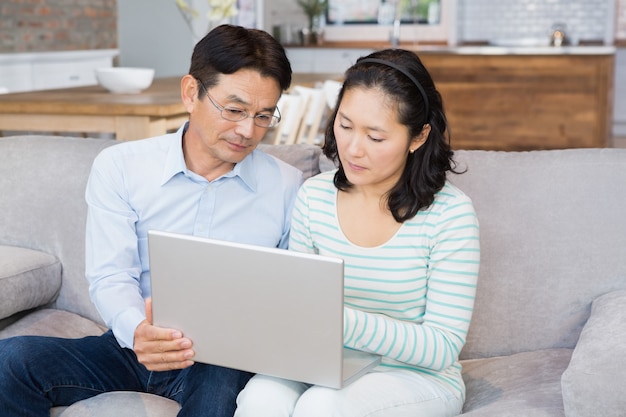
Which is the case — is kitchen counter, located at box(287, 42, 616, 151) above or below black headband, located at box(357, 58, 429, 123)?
below

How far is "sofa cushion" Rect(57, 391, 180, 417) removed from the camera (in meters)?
1.71

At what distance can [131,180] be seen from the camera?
1960mm

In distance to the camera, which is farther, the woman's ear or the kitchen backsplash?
the kitchen backsplash

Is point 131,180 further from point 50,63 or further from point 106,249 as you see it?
point 50,63

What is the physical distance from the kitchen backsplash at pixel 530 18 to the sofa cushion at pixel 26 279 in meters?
6.30

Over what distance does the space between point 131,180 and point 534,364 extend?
1.01m

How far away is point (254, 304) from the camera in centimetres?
146

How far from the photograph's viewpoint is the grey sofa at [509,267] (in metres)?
1.89

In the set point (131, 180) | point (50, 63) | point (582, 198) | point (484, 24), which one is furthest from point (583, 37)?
point (131, 180)

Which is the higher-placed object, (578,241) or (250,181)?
(250,181)

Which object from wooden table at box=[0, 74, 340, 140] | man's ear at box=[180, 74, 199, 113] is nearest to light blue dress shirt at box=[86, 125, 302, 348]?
man's ear at box=[180, 74, 199, 113]

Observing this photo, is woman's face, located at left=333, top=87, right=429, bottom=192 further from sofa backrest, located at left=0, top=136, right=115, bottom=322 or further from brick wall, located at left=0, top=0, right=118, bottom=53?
brick wall, located at left=0, top=0, right=118, bottom=53

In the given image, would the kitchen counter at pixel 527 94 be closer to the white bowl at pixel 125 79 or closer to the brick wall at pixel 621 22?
the brick wall at pixel 621 22

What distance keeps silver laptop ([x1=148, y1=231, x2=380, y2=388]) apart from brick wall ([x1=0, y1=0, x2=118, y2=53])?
201 inches
